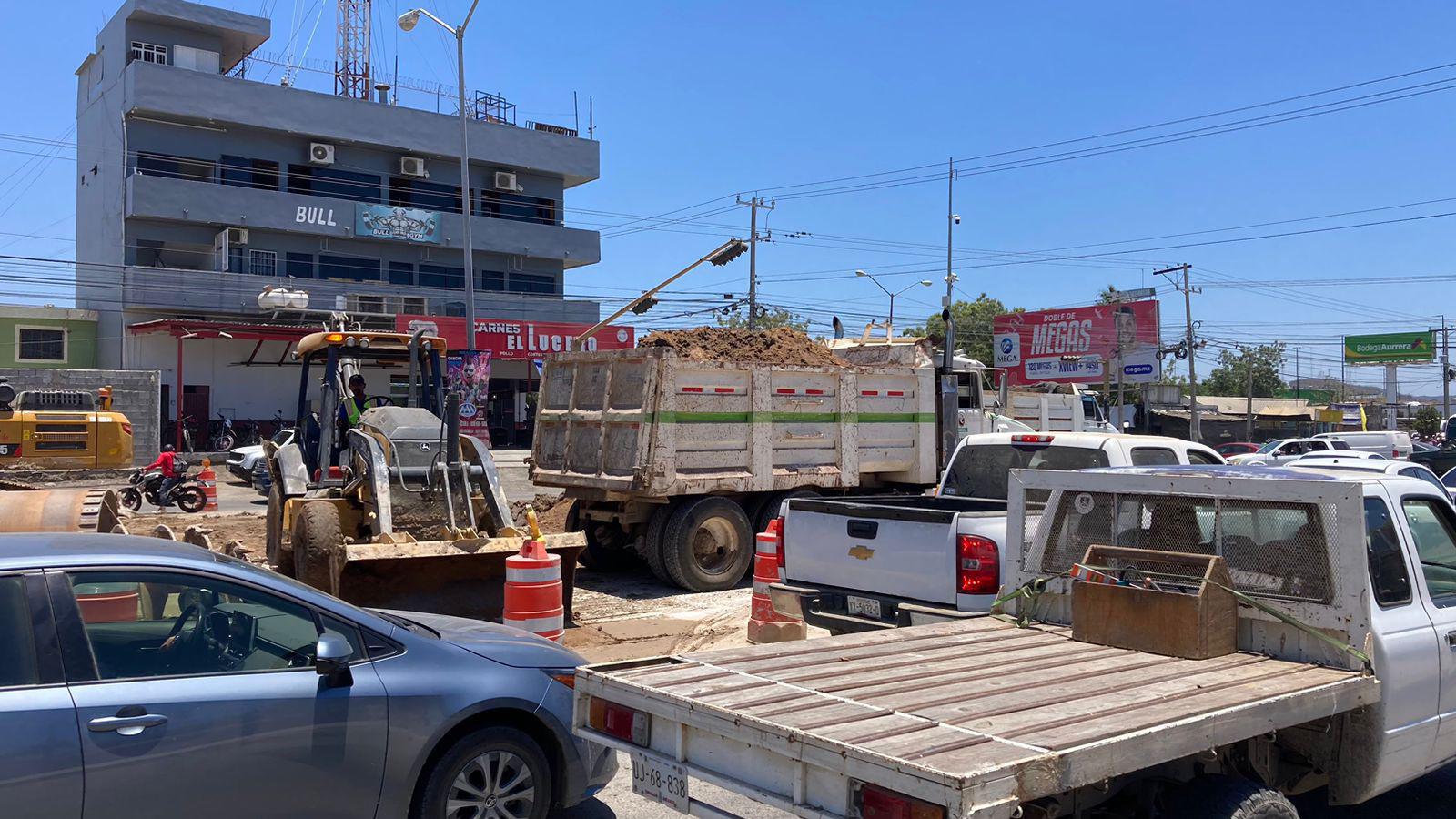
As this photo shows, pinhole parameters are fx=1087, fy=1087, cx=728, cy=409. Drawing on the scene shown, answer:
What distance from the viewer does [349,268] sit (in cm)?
4247

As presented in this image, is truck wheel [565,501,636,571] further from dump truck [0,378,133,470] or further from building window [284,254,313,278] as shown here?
building window [284,254,313,278]

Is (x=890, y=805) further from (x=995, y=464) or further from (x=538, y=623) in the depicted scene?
(x=995, y=464)

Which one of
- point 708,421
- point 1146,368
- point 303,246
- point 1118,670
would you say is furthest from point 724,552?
point 1146,368

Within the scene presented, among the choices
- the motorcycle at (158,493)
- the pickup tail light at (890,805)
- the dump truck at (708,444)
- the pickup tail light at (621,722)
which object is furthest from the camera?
the motorcycle at (158,493)

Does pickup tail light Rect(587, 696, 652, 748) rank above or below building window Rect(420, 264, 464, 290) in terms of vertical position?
below

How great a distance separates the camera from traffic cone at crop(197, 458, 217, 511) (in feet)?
66.7

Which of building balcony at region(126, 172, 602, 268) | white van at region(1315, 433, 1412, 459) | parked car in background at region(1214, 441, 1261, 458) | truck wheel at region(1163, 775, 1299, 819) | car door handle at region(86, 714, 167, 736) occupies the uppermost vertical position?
building balcony at region(126, 172, 602, 268)

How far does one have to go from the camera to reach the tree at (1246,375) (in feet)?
284

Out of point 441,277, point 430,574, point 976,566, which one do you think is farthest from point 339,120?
point 976,566

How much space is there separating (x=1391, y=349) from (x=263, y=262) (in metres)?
66.0

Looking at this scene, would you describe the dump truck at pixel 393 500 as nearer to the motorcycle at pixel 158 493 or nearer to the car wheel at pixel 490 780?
the car wheel at pixel 490 780

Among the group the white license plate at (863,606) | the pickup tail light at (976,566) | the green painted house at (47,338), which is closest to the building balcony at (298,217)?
the green painted house at (47,338)

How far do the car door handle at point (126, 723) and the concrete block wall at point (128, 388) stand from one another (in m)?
29.3

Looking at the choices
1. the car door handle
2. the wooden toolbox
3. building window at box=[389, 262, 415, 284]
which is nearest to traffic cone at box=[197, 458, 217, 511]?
the car door handle
